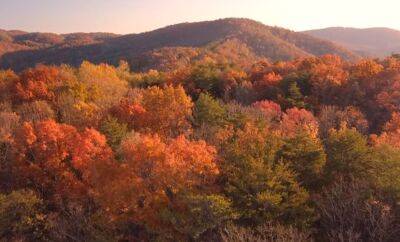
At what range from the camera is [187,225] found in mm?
32500

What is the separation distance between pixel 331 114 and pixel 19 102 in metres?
53.5

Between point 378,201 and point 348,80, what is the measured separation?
4917 cm

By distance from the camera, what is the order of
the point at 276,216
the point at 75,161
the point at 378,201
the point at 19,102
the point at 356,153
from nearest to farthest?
the point at 378,201, the point at 276,216, the point at 356,153, the point at 75,161, the point at 19,102

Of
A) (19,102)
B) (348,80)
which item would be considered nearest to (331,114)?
(348,80)

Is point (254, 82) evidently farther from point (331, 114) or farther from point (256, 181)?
point (256, 181)

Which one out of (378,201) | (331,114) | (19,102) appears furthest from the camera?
(19,102)

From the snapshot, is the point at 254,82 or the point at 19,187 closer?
the point at 19,187

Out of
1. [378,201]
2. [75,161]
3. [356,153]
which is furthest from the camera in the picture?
[75,161]

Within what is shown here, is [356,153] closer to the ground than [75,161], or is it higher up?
higher up

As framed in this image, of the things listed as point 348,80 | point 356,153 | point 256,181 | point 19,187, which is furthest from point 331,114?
point 19,187

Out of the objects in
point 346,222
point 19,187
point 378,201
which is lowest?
point 19,187

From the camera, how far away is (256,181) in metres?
33.8

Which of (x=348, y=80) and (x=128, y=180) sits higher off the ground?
(x=348, y=80)

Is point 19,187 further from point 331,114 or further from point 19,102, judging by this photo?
point 331,114
